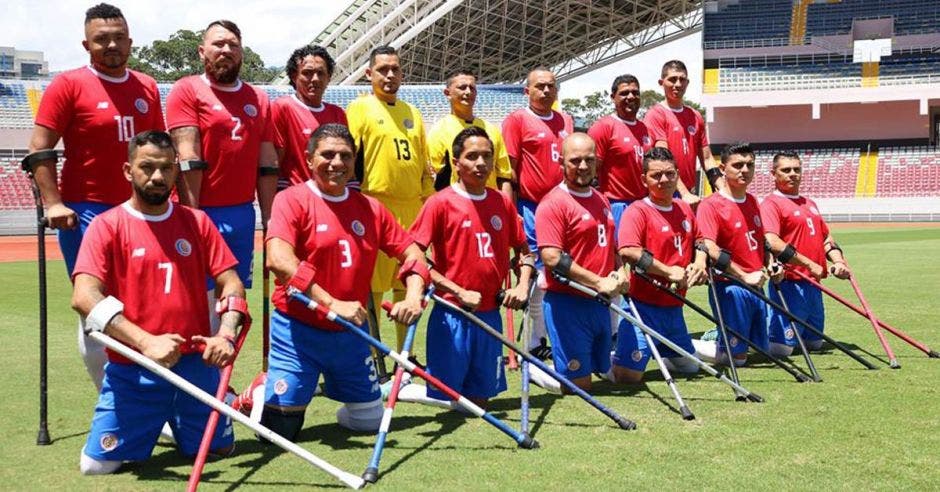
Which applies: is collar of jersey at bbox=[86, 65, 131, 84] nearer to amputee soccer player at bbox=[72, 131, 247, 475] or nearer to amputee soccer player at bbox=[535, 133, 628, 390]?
amputee soccer player at bbox=[72, 131, 247, 475]

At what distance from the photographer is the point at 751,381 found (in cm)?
668

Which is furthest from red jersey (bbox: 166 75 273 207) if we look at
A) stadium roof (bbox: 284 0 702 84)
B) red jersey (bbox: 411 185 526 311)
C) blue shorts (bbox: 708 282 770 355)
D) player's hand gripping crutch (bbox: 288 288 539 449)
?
stadium roof (bbox: 284 0 702 84)

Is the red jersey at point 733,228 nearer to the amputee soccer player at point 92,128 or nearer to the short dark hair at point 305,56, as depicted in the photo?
the short dark hair at point 305,56

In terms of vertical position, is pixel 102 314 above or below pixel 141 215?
below

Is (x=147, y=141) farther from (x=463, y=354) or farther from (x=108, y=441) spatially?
(x=463, y=354)

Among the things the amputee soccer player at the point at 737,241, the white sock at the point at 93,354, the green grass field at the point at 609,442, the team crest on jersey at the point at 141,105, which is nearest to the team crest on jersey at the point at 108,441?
the green grass field at the point at 609,442

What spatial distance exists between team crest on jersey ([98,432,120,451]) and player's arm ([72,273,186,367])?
50cm

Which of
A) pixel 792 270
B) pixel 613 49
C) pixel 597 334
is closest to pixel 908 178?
pixel 613 49

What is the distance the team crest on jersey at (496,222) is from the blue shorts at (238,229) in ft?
5.24

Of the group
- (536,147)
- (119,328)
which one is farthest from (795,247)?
(119,328)

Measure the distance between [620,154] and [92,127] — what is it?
442 cm

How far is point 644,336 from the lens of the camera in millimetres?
6680

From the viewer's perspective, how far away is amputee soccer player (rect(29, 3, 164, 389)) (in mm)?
5047

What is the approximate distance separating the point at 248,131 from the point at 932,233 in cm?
2583
